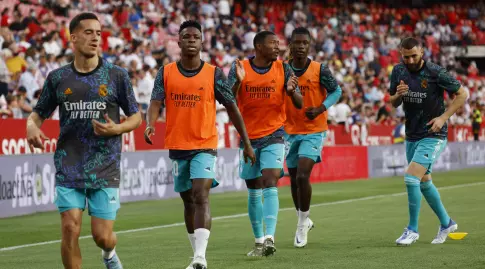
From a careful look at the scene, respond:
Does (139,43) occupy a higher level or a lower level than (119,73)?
higher

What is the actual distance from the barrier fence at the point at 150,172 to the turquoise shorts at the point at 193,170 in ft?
26.1

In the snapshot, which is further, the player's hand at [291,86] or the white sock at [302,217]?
the white sock at [302,217]

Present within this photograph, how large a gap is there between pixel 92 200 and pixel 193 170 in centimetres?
199

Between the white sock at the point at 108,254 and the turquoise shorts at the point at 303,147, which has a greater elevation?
the turquoise shorts at the point at 303,147

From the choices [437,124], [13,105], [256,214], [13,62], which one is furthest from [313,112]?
[13,62]

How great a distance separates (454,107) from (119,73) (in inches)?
205

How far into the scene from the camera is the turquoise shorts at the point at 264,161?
10884mm

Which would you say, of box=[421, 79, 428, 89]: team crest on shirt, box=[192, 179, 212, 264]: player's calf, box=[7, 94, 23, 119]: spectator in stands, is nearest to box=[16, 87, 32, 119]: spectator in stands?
box=[7, 94, 23, 119]: spectator in stands

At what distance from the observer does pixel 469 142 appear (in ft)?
124

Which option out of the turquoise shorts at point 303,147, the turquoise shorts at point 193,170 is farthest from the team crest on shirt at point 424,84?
the turquoise shorts at point 193,170

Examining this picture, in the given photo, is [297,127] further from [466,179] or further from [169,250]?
[466,179]

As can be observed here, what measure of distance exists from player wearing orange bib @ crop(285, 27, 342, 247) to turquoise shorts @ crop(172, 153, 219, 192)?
8.59ft

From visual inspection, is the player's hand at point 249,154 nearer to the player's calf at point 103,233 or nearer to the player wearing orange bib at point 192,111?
the player wearing orange bib at point 192,111

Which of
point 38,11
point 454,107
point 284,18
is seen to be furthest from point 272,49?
point 284,18
